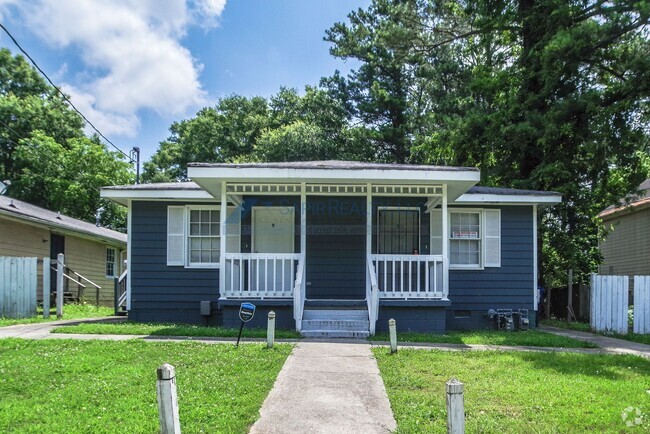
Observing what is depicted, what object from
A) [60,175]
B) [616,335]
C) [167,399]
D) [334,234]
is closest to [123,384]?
[167,399]

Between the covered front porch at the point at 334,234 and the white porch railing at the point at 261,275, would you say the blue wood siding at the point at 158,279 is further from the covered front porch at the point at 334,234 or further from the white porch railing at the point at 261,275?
the white porch railing at the point at 261,275

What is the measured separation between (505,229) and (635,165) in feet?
23.1

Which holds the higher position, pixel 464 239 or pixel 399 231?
pixel 399 231

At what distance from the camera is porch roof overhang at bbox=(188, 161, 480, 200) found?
10.4 metres

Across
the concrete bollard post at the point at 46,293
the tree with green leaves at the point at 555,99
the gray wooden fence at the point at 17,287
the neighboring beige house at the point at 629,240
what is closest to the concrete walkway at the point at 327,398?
the concrete bollard post at the point at 46,293

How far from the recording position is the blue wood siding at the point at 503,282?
40.9ft

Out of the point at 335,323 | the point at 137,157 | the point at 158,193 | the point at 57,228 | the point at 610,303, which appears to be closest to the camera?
the point at 335,323

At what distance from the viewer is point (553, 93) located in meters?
17.2

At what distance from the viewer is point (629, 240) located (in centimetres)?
2242

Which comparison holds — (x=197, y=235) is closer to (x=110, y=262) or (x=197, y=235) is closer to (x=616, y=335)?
(x=616, y=335)

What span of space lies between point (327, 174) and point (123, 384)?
607cm

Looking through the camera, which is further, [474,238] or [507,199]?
[474,238]

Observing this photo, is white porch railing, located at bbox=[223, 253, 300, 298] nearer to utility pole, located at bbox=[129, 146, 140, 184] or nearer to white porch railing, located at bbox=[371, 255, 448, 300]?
white porch railing, located at bbox=[371, 255, 448, 300]

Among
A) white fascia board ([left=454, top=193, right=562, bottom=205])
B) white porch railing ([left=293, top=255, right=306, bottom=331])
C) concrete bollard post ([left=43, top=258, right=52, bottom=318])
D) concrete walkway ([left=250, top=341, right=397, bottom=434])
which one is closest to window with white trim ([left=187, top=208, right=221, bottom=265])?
white porch railing ([left=293, top=255, right=306, bottom=331])
